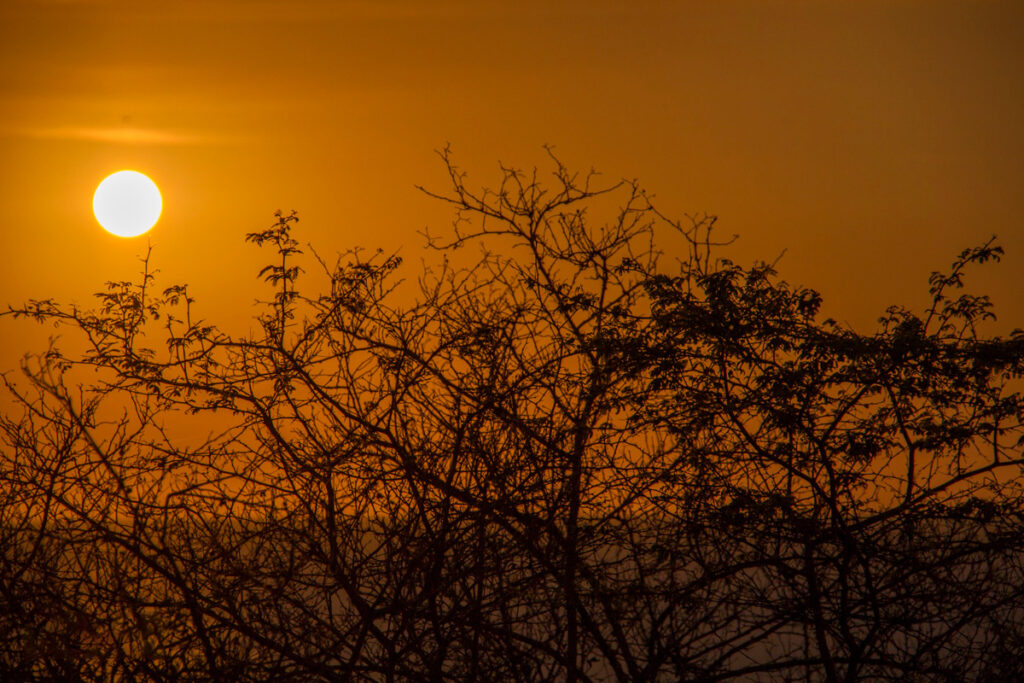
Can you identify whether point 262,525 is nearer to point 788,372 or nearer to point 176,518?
point 176,518

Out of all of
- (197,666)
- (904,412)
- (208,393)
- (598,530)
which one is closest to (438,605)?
(598,530)

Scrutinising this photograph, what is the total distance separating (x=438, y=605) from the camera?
6379mm

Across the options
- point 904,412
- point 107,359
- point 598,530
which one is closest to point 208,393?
point 107,359

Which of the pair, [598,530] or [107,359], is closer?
[598,530]

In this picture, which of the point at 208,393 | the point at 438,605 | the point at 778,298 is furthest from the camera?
the point at 778,298

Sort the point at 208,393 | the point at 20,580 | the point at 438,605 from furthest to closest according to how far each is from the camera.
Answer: the point at 208,393
the point at 20,580
the point at 438,605

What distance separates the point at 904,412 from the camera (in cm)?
808

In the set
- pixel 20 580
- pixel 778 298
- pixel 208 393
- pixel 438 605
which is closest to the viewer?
pixel 438 605

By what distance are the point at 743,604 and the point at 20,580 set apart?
435 centimetres

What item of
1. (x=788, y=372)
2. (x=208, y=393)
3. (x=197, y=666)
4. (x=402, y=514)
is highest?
(x=788, y=372)

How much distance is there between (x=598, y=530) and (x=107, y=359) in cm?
353

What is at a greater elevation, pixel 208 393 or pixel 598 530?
pixel 208 393

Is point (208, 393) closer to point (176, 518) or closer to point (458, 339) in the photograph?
point (176, 518)

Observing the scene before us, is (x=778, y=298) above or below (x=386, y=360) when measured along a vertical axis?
above
